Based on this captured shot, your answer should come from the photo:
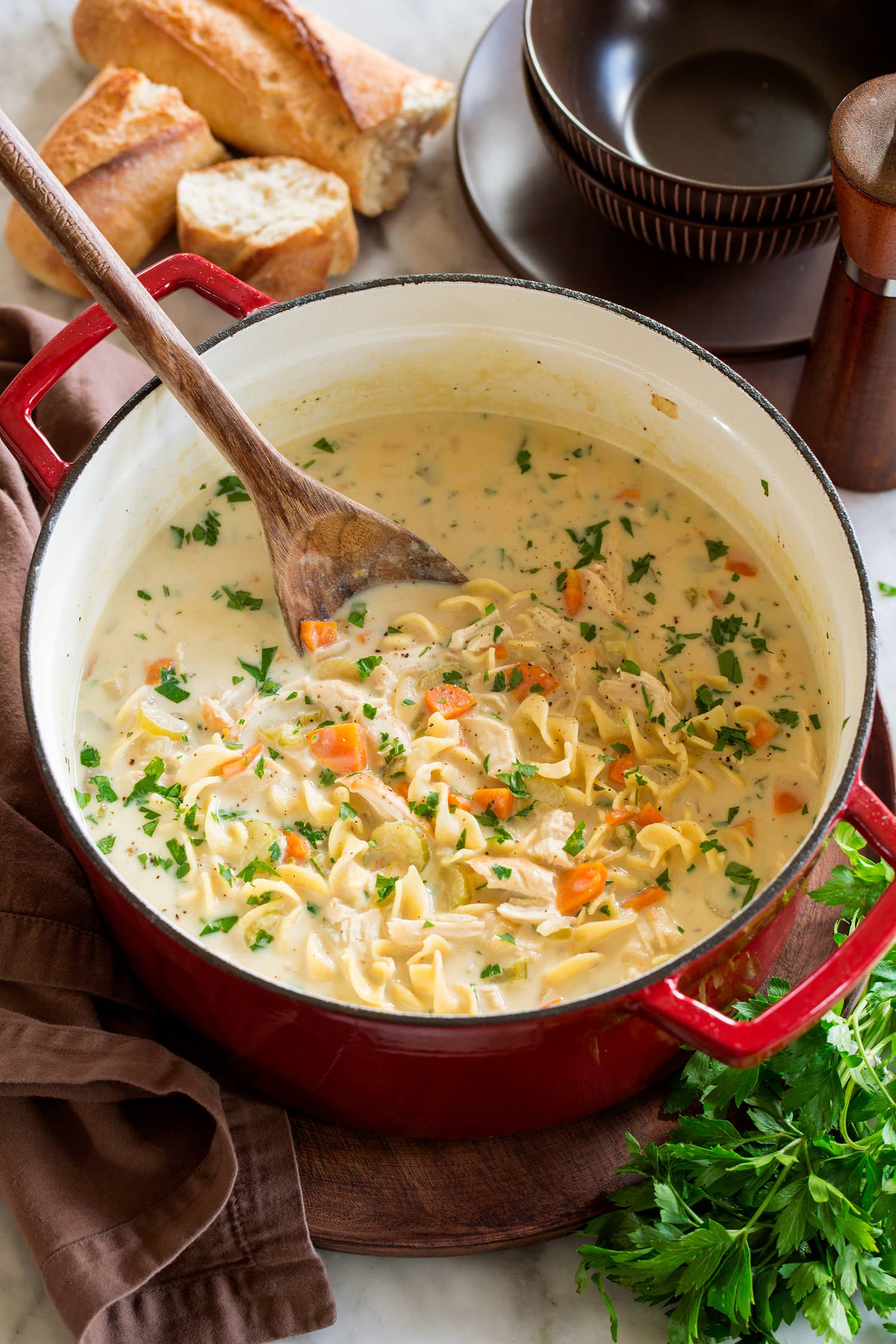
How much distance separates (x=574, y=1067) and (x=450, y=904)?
14.3 inches

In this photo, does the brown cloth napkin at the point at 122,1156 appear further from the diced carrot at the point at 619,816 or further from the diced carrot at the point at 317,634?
the diced carrot at the point at 619,816

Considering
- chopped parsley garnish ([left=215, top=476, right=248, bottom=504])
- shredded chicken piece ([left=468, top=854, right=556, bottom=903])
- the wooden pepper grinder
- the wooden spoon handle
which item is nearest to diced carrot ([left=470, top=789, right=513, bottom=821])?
shredded chicken piece ([left=468, top=854, right=556, bottom=903])

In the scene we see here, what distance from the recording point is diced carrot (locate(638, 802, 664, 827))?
2.41 m

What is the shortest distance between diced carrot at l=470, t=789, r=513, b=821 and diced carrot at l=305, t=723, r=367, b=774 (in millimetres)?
207

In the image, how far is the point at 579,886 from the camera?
2326 millimetres

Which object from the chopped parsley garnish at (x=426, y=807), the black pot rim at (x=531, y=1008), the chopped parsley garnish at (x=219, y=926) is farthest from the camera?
the chopped parsley garnish at (x=426, y=807)

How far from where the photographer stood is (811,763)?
247 centimetres

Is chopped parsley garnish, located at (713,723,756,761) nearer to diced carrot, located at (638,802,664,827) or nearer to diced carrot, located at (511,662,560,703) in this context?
diced carrot, located at (638,802,664,827)

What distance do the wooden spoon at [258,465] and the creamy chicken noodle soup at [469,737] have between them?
6 centimetres

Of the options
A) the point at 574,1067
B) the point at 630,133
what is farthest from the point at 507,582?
the point at 630,133

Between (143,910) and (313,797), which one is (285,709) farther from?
(143,910)

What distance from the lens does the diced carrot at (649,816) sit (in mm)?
2410

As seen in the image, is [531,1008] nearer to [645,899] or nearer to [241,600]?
[645,899]

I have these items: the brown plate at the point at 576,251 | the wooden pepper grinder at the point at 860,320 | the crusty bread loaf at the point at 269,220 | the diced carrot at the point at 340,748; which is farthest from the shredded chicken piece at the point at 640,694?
the crusty bread loaf at the point at 269,220
